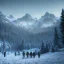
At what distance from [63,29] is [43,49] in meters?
40.6

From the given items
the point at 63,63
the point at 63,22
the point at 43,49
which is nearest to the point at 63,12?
the point at 63,22

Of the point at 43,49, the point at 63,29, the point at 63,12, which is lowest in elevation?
the point at 43,49

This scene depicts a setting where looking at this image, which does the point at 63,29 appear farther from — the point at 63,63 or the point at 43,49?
the point at 43,49

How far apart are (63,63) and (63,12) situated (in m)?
25.0

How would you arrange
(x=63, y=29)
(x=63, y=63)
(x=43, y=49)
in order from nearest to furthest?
(x=63, y=63) → (x=63, y=29) → (x=43, y=49)

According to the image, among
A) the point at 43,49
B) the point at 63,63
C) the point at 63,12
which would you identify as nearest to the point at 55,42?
the point at 43,49

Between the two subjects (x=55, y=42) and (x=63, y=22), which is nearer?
(x=63, y=22)

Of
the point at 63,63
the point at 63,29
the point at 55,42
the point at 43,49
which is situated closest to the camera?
the point at 63,63

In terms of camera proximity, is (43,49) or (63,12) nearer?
(63,12)

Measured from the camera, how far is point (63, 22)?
45188mm

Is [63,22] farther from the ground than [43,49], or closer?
farther from the ground

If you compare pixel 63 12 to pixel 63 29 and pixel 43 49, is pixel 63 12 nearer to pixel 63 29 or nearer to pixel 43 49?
pixel 63 29

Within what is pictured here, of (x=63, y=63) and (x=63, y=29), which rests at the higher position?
(x=63, y=29)

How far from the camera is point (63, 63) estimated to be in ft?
77.9
